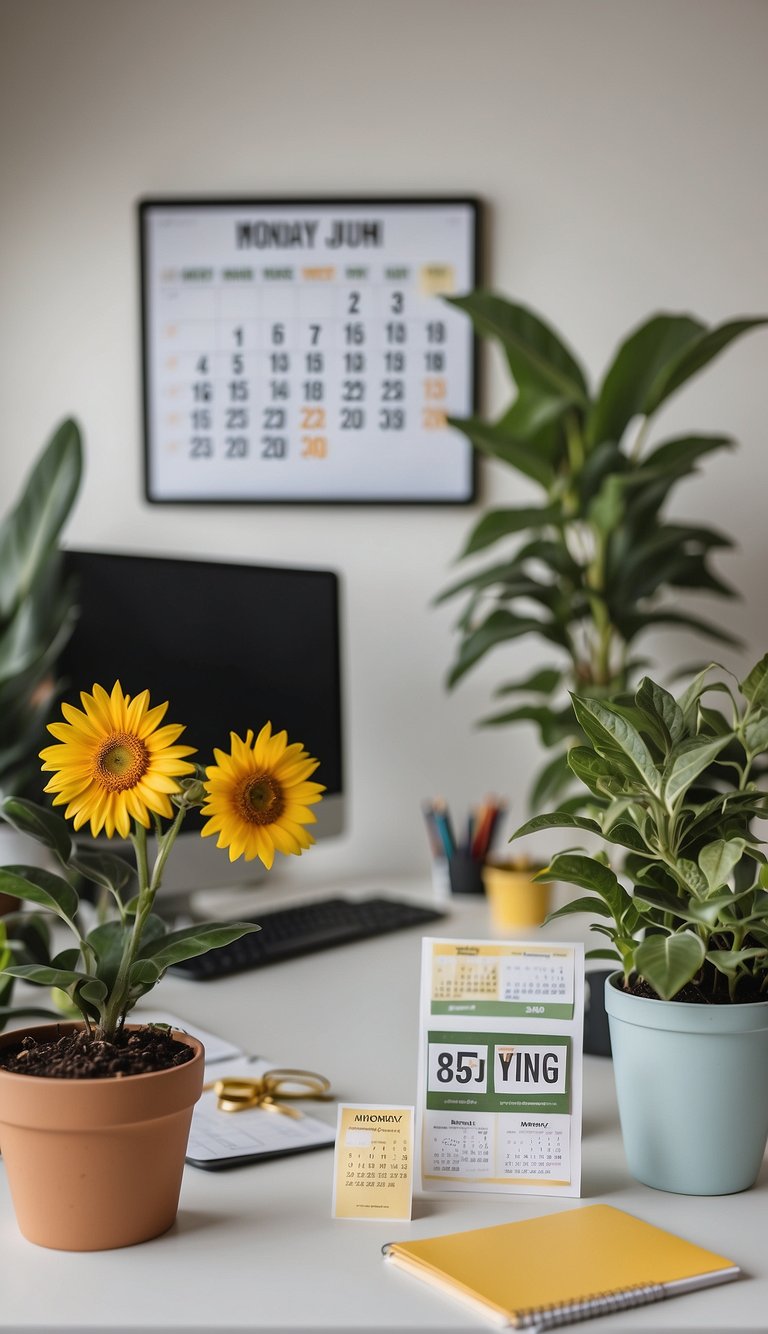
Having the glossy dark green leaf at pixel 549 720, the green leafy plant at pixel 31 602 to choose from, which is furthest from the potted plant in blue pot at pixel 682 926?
the green leafy plant at pixel 31 602

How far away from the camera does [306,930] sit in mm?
1698

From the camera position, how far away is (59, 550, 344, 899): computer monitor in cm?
155

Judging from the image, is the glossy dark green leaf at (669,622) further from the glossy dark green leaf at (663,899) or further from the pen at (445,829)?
the glossy dark green leaf at (663,899)

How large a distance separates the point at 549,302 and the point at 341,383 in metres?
0.40

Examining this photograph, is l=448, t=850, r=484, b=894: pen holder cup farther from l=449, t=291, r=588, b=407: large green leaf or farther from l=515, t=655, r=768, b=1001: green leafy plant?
l=515, t=655, r=768, b=1001: green leafy plant

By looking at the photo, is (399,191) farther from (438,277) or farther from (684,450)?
(684,450)

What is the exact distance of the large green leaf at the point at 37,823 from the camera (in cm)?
85

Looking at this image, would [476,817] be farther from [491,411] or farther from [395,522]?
[491,411]

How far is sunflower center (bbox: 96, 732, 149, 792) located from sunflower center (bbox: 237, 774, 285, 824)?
0.07 m

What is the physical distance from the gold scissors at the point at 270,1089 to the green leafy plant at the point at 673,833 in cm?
33

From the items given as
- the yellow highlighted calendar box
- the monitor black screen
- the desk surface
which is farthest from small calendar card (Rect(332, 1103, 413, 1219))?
the yellow highlighted calendar box

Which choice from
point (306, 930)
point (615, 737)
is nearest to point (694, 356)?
point (306, 930)

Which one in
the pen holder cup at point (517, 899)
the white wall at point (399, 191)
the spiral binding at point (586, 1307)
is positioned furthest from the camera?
the white wall at point (399, 191)

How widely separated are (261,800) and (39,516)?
124 cm
